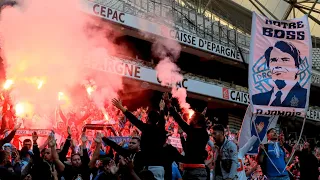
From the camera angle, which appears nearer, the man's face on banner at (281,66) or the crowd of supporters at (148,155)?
the crowd of supporters at (148,155)

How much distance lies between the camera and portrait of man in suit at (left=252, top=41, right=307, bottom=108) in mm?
8516

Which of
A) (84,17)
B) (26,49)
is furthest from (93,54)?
(26,49)

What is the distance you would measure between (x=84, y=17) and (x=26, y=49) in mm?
6202

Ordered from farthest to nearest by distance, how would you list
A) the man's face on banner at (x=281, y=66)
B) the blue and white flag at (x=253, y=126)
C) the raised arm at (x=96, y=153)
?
1. the blue and white flag at (x=253, y=126)
2. the man's face on banner at (x=281, y=66)
3. the raised arm at (x=96, y=153)

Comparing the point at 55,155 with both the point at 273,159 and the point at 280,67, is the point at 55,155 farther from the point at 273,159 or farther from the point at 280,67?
the point at 280,67

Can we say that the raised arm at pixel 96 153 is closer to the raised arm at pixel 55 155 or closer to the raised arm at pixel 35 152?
the raised arm at pixel 55 155

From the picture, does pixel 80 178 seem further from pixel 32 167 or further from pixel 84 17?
pixel 84 17

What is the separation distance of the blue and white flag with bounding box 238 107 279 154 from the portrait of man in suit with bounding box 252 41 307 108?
1.37 feet

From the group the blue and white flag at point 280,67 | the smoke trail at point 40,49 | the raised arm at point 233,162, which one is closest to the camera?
the raised arm at point 233,162

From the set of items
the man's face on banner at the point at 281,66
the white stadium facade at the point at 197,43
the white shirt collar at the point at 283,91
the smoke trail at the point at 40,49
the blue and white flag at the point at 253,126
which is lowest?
the blue and white flag at the point at 253,126

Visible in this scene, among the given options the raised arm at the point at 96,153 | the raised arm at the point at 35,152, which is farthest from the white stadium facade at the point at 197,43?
the raised arm at the point at 35,152

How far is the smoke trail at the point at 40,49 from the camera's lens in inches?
553

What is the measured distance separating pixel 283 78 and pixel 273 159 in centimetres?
159

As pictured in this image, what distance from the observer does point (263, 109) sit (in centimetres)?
840
